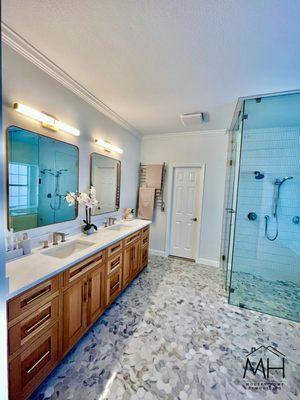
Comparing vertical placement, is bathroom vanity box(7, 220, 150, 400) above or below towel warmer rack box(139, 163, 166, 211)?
below

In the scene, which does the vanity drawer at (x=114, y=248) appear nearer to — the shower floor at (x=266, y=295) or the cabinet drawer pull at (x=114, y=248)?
the cabinet drawer pull at (x=114, y=248)

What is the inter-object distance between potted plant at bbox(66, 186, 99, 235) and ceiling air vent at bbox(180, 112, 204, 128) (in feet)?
5.73

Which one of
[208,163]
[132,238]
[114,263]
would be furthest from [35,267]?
[208,163]

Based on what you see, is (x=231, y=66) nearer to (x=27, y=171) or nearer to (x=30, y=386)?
(x=27, y=171)

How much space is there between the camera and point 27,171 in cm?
182

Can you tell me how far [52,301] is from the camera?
148 centimetres

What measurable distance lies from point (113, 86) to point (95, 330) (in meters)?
2.64

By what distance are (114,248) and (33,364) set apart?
119cm

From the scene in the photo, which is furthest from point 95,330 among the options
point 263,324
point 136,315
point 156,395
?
point 263,324

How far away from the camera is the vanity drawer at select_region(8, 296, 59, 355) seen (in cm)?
120

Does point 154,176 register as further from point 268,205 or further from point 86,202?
point 268,205

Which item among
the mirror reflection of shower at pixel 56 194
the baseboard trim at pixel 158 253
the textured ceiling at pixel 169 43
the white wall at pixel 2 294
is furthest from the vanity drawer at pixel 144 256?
the white wall at pixel 2 294

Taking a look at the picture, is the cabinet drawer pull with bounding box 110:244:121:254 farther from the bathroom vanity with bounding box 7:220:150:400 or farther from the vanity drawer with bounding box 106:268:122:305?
the vanity drawer with bounding box 106:268:122:305

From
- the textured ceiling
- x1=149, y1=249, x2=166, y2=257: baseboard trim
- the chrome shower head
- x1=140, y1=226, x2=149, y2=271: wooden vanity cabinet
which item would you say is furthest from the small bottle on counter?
the chrome shower head
